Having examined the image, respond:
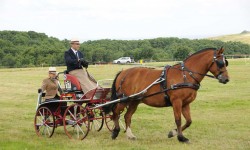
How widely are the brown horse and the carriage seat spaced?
96 centimetres

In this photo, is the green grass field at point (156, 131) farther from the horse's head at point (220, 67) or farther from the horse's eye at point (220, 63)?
the horse's eye at point (220, 63)

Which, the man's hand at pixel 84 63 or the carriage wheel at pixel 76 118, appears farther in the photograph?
the man's hand at pixel 84 63

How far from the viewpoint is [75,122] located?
35.2 feet

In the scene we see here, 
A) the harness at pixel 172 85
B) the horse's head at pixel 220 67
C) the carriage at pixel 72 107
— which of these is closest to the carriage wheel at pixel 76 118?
the carriage at pixel 72 107

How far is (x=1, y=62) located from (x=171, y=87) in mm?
74793

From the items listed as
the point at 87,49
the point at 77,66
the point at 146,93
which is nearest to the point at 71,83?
the point at 77,66

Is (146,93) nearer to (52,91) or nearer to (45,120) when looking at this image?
(52,91)

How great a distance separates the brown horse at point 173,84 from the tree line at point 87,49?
55999mm

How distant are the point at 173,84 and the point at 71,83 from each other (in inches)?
108

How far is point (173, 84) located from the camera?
9703 millimetres

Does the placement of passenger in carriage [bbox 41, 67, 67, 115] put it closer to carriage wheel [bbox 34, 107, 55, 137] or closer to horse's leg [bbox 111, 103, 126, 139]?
carriage wheel [bbox 34, 107, 55, 137]

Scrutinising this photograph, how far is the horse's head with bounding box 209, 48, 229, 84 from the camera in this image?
9.41 meters

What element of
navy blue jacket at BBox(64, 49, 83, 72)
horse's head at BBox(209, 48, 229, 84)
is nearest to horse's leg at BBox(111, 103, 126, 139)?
navy blue jacket at BBox(64, 49, 83, 72)

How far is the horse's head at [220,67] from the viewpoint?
30.9 feet
